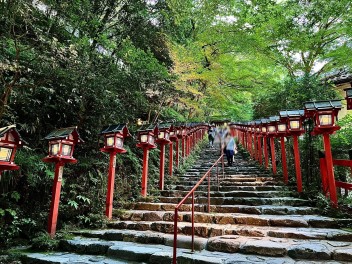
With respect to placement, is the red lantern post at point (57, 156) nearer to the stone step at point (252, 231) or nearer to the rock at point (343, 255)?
the stone step at point (252, 231)

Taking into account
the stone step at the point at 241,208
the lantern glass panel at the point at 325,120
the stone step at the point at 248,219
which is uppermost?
the lantern glass panel at the point at 325,120

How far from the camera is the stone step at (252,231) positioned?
15.8 ft

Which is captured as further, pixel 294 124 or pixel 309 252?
pixel 294 124

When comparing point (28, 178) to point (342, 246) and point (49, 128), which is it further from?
point (342, 246)

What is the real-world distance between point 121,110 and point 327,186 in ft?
20.8

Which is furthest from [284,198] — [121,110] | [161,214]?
[121,110]

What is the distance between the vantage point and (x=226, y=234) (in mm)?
5254

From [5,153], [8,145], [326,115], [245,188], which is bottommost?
[245,188]

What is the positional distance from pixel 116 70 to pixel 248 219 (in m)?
5.83

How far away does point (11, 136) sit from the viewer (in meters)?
4.84

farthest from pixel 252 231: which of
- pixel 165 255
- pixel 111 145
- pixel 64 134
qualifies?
pixel 64 134

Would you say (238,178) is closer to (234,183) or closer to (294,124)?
(234,183)

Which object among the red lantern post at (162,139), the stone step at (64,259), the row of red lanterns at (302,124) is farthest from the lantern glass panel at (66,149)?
the row of red lanterns at (302,124)

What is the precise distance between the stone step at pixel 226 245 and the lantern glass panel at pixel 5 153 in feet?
6.76
